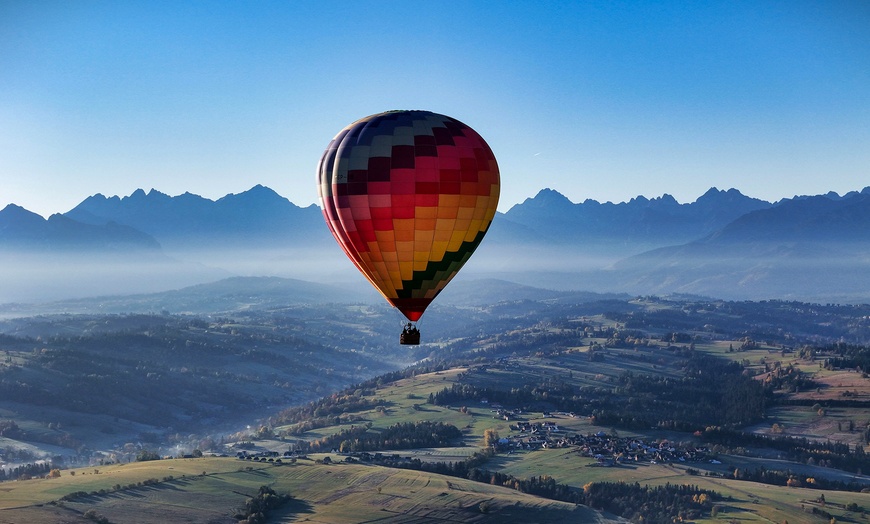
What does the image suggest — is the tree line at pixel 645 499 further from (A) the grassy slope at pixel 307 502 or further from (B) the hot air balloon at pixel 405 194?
(B) the hot air balloon at pixel 405 194

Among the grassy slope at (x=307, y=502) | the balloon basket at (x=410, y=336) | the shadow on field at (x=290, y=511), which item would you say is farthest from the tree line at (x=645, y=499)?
the balloon basket at (x=410, y=336)

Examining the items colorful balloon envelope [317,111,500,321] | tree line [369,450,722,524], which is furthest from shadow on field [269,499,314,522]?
colorful balloon envelope [317,111,500,321]

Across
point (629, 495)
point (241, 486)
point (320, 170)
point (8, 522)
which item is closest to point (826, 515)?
point (629, 495)

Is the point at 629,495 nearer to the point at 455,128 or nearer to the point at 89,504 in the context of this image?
the point at 89,504

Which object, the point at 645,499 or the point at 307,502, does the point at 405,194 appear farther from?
the point at 645,499

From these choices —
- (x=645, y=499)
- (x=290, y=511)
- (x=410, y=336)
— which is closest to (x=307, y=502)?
(x=290, y=511)

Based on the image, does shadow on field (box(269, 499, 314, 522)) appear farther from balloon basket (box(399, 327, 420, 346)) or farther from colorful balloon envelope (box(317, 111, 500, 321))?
balloon basket (box(399, 327, 420, 346))
